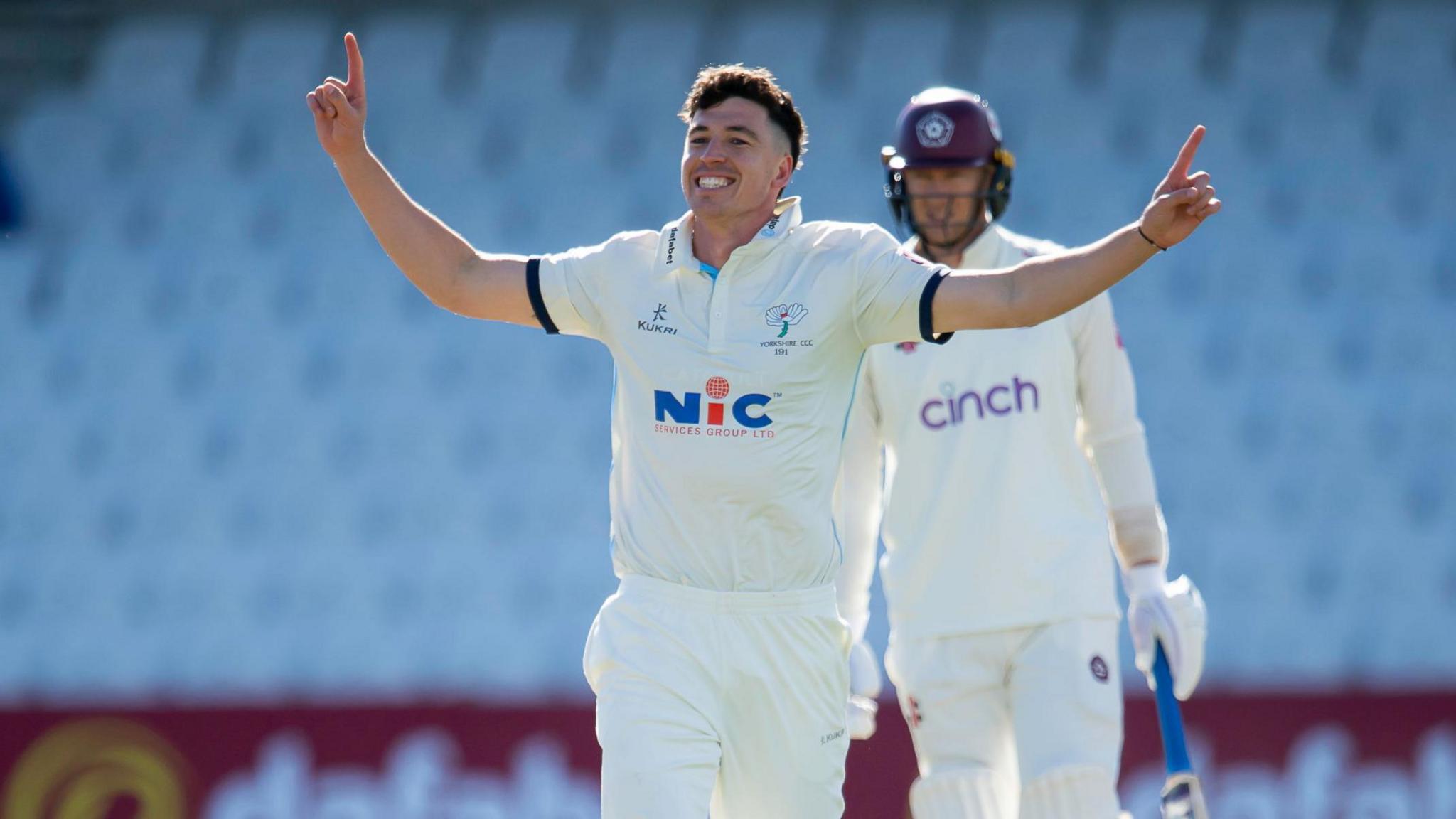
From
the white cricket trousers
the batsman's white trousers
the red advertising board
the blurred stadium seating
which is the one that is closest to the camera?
the white cricket trousers

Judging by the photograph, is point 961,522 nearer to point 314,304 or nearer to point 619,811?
point 619,811

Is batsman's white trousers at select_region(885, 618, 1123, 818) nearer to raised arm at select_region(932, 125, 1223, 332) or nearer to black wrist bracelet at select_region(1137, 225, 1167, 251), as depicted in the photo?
raised arm at select_region(932, 125, 1223, 332)

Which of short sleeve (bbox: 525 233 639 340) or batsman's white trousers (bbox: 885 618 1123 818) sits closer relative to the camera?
short sleeve (bbox: 525 233 639 340)

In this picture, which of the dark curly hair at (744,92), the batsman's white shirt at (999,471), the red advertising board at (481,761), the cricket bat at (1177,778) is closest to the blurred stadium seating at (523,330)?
the red advertising board at (481,761)

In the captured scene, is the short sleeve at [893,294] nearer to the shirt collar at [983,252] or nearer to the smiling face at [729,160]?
the smiling face at [729,160]

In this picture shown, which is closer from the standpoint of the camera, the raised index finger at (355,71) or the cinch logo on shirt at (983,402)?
the raised index finger at (355,71)

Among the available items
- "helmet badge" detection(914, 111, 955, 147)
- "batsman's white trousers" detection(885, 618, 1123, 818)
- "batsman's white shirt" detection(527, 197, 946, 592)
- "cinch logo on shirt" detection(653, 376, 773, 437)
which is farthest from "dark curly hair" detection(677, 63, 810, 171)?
"batsman's white trousers" detection(885, 618, 1123, 818)

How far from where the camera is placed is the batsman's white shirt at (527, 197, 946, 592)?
10.6ft

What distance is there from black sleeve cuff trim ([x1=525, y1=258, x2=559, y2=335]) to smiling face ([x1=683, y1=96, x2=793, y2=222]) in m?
0.32

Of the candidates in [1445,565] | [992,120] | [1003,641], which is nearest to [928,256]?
[992,120]

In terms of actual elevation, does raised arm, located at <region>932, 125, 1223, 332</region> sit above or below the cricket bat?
above

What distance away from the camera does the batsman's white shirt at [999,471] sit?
397 centimetres

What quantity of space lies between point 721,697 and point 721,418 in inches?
20.4

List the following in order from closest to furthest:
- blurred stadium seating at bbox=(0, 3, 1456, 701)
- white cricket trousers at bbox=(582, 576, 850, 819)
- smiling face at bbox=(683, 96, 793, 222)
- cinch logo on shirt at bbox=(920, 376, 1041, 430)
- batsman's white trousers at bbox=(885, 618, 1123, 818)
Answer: white cricket trousers at bbox=(582, 576, 850, 819), smiling face at bbox=(683, 96, 793, 222), batsman's white trousers at bbox=(885, 618, 1123, 818), cinch logo on shirt at bbox=(920, 376, 1041, 430), blurred stadium seating at bbox=(0, 3, 1456, 701)
